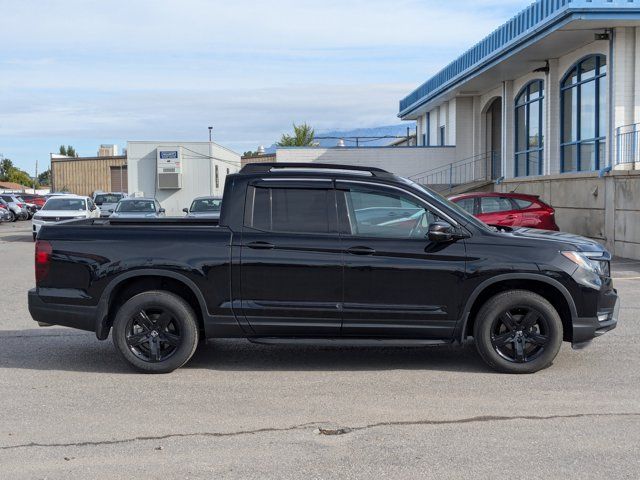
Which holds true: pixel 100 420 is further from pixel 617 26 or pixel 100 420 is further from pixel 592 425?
pixel 617 26

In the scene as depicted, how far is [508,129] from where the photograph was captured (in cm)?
2950

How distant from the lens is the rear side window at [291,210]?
762 cm

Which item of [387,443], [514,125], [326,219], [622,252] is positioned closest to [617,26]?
[622,252]

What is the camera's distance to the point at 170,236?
763cm

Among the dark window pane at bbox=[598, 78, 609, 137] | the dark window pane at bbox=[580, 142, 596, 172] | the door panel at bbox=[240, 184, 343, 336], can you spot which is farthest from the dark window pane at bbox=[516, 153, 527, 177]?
the door panel at bbox=[240, 184, 343, 336]

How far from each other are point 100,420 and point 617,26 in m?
17.7

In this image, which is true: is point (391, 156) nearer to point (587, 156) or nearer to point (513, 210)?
point (587, 156)

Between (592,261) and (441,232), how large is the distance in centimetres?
148

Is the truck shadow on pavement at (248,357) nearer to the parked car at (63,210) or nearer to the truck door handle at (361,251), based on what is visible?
the truck door handle at (361,251)

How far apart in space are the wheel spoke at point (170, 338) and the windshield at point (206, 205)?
15831 millimetres

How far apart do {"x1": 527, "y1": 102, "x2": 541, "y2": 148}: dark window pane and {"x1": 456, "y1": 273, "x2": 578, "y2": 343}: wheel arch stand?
20.3 m

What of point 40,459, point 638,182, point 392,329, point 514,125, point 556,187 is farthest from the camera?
point 514,125

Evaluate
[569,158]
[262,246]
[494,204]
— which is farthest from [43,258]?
[569,158]

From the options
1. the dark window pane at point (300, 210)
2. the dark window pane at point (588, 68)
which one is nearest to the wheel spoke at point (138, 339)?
the dark window pane at point (300, 210)
